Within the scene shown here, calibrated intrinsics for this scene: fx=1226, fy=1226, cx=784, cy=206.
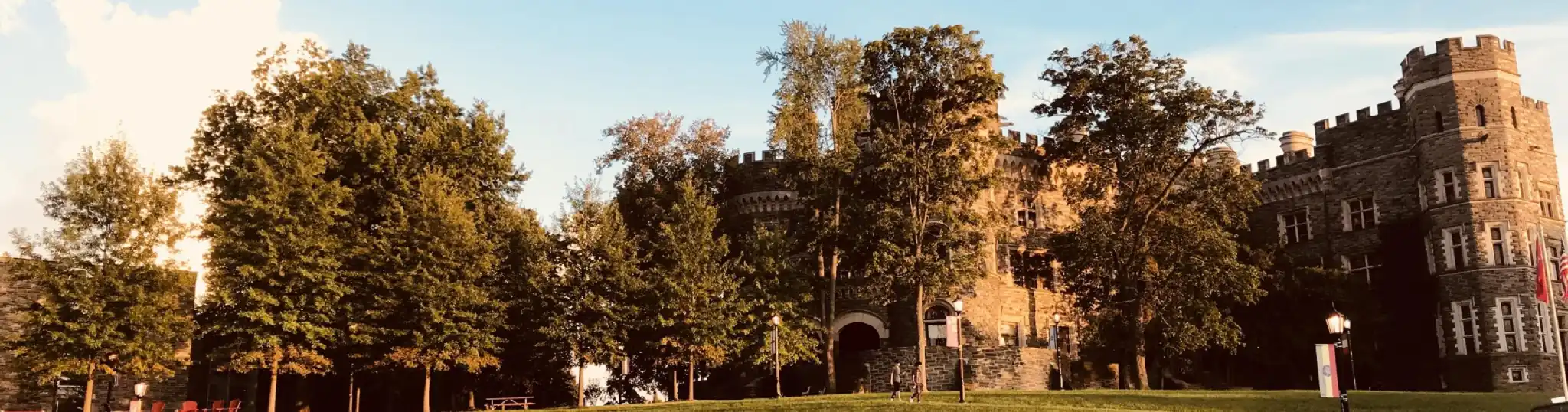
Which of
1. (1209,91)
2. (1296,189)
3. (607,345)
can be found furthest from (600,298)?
(1296,189)

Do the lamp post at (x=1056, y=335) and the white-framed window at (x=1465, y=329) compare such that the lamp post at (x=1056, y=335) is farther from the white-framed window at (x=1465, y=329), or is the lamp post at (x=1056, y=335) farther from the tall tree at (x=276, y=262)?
the tall tree at (x=276, y=262)

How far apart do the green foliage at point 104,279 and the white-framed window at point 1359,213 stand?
4504 cm

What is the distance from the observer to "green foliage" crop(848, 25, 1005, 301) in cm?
4322

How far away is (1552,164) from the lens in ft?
161

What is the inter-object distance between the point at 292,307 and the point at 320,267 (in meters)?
1.52

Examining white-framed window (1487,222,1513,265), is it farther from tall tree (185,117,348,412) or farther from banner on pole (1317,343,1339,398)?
tall tree (185,117,348,412)

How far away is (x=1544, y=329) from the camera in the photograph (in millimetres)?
44688

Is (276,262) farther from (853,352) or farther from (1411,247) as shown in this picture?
(1411,247)

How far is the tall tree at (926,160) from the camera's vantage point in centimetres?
4318

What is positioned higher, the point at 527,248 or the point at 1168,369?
the point at 527,248

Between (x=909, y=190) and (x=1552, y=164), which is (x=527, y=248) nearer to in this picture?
(x=909, y=190)

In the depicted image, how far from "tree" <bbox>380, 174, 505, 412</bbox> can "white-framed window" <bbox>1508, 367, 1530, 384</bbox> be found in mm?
36114

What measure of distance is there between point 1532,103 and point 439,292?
42.3m

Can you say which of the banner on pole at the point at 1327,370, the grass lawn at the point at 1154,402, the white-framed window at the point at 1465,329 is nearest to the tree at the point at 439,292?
the grass lawn at the point at 1154,402
